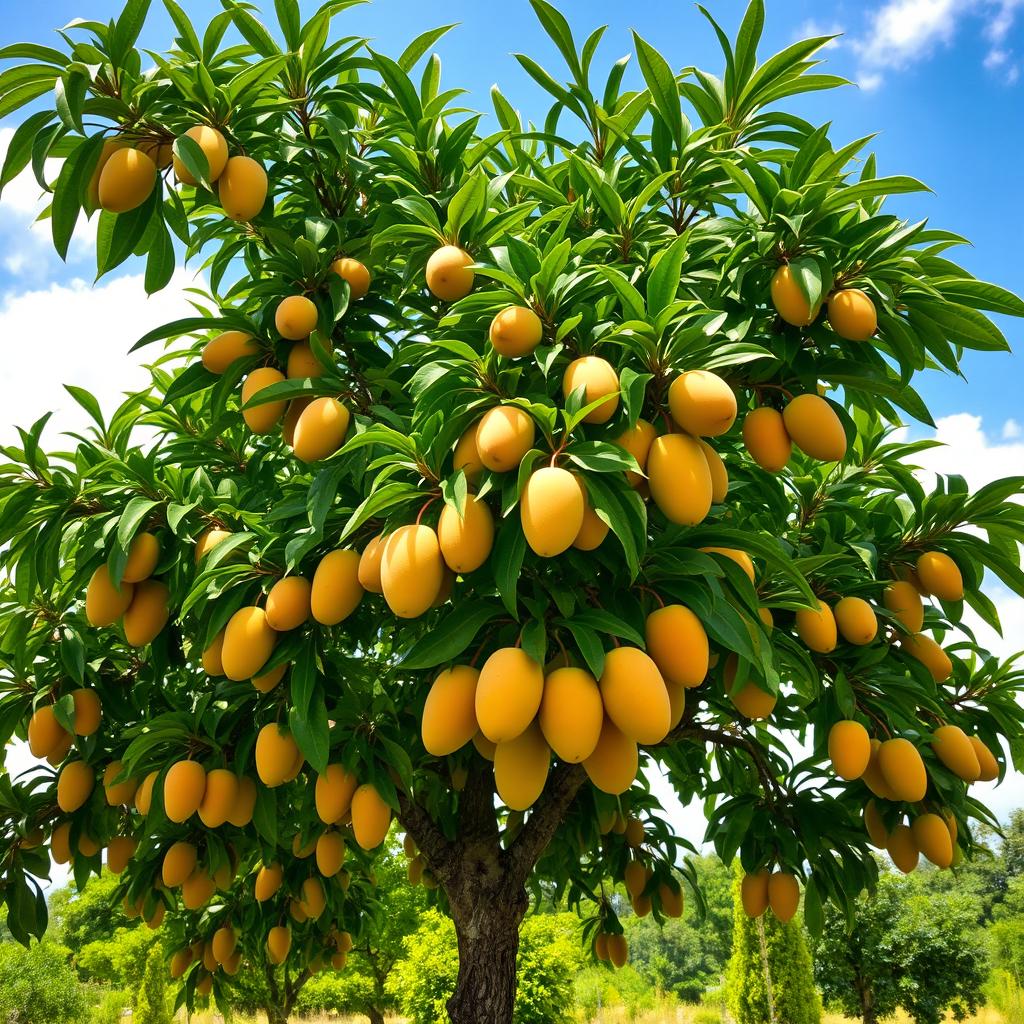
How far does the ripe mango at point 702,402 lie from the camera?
178 centimetres

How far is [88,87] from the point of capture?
2096mm

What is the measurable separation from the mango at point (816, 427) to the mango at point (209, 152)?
1.62 meters

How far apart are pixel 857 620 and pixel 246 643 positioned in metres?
1.98

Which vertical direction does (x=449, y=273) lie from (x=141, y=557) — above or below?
above

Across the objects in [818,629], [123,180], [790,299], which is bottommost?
[818,629]

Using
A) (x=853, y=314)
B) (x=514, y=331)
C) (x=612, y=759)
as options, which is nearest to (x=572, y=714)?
(x=612, y=759)

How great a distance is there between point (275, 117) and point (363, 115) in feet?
3.19

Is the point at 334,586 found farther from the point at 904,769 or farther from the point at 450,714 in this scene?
the point at 904,769

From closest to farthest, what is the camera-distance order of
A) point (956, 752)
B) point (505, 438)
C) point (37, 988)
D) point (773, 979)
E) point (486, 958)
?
1. point (505, 438)
2. point (956, 752)
3. point (486, 958)
4. point (773, 979)
5. point (37, 988)

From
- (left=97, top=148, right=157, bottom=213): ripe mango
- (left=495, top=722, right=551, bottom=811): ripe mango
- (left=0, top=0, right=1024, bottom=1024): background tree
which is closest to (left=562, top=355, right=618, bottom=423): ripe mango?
(left=0, top=0, right=1024, bottom=1024): background tree

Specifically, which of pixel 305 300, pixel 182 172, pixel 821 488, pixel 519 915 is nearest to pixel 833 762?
pixel 821 488

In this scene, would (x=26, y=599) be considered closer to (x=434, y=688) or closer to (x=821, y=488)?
(x=434, y=688)

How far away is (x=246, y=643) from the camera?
7.65 ft

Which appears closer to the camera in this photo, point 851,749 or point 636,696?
point 636,696
